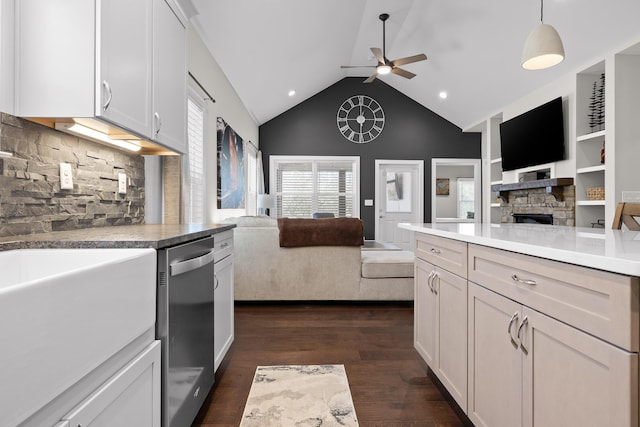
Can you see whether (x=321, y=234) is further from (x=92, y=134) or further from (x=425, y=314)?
(x=92, y=134)

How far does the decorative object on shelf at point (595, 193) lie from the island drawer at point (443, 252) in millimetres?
3171

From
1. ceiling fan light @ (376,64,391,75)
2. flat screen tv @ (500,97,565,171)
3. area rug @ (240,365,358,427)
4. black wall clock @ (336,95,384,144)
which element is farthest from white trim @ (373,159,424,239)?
area rug @ (240,365,358,427)

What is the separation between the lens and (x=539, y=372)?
105 centimetres

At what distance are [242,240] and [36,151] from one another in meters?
2.29

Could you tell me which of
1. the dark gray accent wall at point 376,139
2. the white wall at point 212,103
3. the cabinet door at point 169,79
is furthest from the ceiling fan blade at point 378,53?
the cabinet door at point 169,79

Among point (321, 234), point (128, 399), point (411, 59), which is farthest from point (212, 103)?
point (128, 399)

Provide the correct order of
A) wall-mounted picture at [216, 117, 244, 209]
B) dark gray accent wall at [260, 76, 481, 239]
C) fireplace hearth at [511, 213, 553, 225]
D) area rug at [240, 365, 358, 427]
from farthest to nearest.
→ 1. dark gray accent wall at [260, 76, 481, 239]
2. fireplace hearth at [511, 213, 553, 225]
3. wall-mounted picture at [216, 117, 244, 209]
4. area rug at [240, 365, 358, 427]

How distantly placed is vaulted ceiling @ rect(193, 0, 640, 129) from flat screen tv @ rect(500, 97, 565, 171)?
40 centimetres

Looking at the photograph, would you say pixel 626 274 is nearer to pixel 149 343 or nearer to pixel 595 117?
pixel 149 343

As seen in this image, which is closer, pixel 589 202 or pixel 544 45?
pixel 544 45

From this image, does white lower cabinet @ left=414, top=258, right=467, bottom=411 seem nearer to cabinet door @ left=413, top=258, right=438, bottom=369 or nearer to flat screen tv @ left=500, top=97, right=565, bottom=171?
cabinet door @ left=413, top=258, right=438, bottom=369

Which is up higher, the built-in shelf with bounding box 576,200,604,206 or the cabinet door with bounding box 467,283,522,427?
the built-in shelf with bounding box 576,200,604,206

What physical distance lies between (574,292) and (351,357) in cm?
174

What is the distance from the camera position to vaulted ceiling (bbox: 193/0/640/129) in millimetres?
3455
